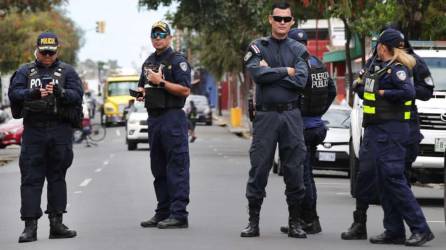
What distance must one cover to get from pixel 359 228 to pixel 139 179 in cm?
1165

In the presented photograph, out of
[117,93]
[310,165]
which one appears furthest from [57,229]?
[117,93]

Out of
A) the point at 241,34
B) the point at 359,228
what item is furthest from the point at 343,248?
the point at 241,34

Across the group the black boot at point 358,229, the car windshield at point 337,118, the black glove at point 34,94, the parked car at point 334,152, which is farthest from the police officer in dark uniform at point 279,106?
the car windshield at point 337,118

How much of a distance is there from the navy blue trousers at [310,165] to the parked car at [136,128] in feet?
86.7

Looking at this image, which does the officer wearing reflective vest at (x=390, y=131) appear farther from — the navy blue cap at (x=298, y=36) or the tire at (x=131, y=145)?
the tire at (x=131, y=145)

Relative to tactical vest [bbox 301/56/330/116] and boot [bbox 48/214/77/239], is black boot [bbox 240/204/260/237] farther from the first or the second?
boot [bbox 48/214/77/239]

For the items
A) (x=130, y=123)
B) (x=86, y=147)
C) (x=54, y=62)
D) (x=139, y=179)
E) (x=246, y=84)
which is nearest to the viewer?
(x=54, y=62)

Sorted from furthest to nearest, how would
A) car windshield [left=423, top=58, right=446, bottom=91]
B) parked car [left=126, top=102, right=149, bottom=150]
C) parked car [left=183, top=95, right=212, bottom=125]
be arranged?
parked car [left=183, top=95, right=212, bottom=125] < parked car [left=126, top=102, right=149, bottom=150] < car windshield [left=423, top=58, right=446, bottom=91]

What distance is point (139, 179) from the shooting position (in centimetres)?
2359

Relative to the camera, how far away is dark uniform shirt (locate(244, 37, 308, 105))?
1193 centimetres

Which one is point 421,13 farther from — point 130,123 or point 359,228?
point 130,123

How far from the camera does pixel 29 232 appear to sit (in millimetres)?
12258

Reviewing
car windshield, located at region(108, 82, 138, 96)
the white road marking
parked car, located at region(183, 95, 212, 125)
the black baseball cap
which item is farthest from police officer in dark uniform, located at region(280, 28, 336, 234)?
parked car, located at region(183, 95, 212, 125)

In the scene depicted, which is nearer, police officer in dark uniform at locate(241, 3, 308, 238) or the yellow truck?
police officer in dark uniform at locate(241, 3, 308, 238)
